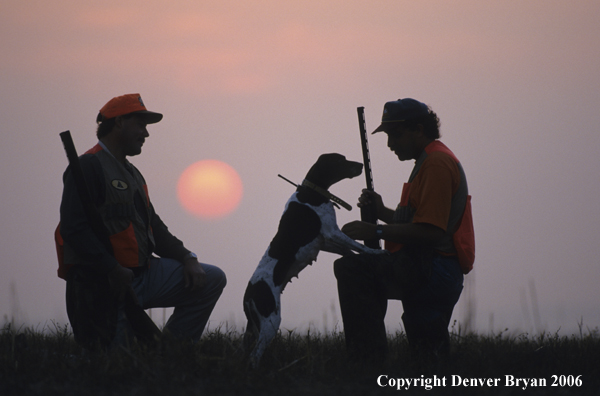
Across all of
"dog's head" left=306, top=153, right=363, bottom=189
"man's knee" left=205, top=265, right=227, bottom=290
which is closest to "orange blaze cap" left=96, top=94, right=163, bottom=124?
"man's knee" left=205, top=265, right=227, bottom=290

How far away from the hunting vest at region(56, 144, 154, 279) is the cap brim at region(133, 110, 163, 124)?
1.46 feet

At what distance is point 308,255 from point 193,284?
1.01 meters

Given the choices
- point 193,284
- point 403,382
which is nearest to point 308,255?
point 193,284

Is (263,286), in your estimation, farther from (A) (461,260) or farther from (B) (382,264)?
(A) (461,260)

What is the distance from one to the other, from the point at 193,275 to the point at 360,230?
4.80 feet

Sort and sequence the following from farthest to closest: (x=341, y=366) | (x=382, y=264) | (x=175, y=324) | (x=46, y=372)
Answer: (x=175, y=324)
(x=382, y=264)
(x=341, y=366)
(x=46, y=372)

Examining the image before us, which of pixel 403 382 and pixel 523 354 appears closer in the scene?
pixel 403 382

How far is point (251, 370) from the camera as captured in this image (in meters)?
4.22

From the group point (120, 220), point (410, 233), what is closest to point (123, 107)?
point (120, 220)

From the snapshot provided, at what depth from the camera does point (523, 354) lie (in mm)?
4988

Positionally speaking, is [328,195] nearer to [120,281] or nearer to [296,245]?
[296,245]

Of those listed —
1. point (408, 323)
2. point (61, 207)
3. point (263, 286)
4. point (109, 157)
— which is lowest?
point (408, 323)

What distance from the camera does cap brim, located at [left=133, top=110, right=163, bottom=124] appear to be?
5.23m

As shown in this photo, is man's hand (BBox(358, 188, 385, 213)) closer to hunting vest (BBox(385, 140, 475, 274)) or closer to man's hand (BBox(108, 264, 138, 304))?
hunting vest (BBox(385, 140, 475, 274))
